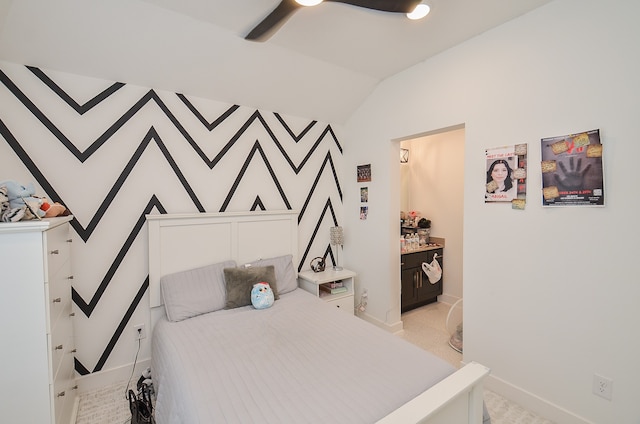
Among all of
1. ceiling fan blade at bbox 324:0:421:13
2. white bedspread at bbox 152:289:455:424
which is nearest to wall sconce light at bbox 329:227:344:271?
white bedspread at bbox 152:289:455:424

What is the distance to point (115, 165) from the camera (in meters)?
2.30

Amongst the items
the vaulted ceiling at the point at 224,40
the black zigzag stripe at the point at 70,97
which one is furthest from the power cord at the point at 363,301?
the black zigzag stripe at the point at 70,97

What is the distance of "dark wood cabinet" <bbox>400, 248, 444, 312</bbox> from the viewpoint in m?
3.57

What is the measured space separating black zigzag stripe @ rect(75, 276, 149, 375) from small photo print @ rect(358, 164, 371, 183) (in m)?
2.40

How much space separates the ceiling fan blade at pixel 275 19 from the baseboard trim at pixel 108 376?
2.71 metres

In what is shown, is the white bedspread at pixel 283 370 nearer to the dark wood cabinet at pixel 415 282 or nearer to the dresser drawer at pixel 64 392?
the dresser drawer at pixel 64 392

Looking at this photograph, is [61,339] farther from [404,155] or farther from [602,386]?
[404,155]

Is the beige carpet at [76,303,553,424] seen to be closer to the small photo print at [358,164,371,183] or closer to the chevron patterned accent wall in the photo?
the chevron patterned accent wall

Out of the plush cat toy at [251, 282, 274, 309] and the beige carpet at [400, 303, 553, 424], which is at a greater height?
the plush cat toy at [251, 282, 274, 309]

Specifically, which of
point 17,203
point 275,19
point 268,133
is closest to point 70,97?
point 17,203

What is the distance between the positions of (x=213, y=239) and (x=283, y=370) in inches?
→ 59.6

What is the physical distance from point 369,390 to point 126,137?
254 cm

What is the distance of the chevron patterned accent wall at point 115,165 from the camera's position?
80.2 inches

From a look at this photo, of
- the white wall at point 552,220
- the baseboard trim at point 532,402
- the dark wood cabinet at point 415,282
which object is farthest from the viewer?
the dark wood cabinet at point 415,282
